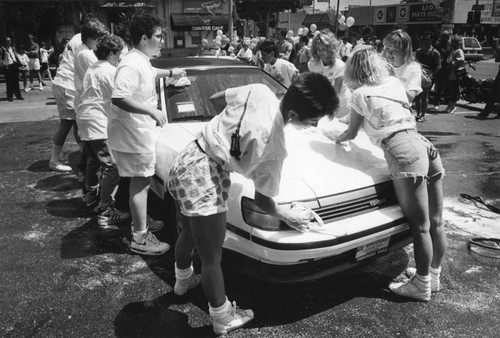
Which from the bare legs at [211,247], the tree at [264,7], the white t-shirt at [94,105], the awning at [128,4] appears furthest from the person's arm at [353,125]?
the tree at [264,7]

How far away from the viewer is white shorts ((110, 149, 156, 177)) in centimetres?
328

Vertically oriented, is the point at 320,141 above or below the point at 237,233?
above

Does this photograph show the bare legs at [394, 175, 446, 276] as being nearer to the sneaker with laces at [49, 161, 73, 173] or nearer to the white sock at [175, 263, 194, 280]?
the white sock at [175, 263, 194, 280]

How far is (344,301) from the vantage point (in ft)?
9.62

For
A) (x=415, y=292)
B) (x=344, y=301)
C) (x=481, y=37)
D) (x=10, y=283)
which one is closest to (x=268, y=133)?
(x=344, y=301)

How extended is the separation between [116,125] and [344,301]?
2.08 m

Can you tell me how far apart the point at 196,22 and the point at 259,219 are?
2675 cm

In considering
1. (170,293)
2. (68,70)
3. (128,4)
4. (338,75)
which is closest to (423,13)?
(128,4)

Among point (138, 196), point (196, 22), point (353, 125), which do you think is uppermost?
point (196, 22)

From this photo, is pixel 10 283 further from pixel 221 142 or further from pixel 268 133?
pixel 268 133

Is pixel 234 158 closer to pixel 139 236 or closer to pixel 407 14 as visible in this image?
pixel 139 236

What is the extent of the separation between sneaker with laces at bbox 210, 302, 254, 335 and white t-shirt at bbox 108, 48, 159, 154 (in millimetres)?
1380

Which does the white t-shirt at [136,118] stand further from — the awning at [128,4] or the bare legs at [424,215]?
the awning at [128,4]

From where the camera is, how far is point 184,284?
2900 mm
